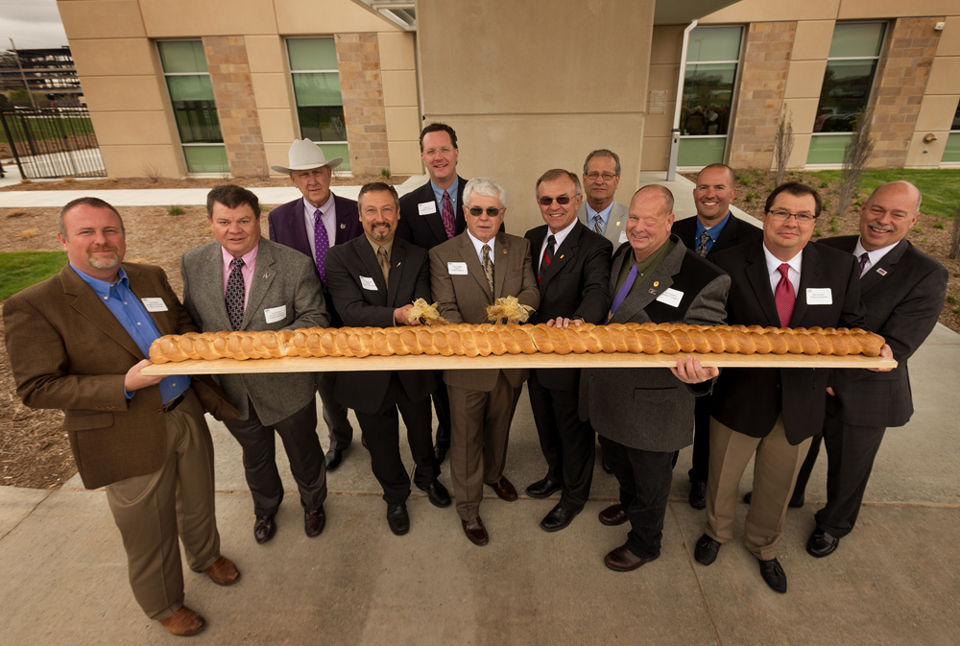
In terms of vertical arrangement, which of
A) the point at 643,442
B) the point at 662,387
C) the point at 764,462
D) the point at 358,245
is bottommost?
the point at 764,462

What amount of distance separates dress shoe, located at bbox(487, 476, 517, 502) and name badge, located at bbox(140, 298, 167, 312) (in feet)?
8.81

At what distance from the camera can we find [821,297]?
253 cm

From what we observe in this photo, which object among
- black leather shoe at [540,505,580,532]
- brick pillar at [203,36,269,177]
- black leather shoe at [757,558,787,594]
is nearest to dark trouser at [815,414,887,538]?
black leather shoe at [757,558,787,594]

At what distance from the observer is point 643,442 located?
2.73m

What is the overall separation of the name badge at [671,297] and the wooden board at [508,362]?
16.3 inches

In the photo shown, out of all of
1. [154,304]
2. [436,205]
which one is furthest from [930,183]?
[154,304]

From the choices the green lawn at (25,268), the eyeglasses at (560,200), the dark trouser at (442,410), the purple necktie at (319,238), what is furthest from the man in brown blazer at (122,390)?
the green lawn at (25,268)

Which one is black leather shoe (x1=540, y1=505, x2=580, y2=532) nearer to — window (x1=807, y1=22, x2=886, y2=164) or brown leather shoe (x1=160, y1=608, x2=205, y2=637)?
brown leather shoe (x1=160, y1=608, x2=205, y2=637)

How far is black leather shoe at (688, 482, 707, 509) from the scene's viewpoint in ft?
11.8

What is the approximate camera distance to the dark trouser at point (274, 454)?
10.3 feet

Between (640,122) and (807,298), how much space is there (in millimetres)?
4263

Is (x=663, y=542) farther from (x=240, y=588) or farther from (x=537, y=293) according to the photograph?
(x=240, y=588)

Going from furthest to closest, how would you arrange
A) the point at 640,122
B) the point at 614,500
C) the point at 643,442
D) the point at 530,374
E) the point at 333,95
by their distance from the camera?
1. the point at 333,95
2. the point at 640,122
3. the point at 614,500
4. the point at 530,374
5. the point at 643,442

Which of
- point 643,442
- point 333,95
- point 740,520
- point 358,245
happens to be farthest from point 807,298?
point 333,95
